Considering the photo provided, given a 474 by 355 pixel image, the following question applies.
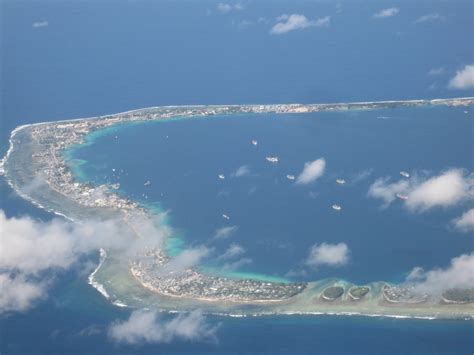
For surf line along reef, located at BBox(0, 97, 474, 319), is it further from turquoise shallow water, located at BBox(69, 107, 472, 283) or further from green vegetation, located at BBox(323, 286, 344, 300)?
turquoise shallow water, located at BBox(69, 107, 472, 283)

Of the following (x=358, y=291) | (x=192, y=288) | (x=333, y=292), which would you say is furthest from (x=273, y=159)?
(x=358, y=291)

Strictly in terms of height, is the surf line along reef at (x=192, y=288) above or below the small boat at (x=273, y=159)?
below

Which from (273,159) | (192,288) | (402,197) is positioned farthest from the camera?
(273,159)

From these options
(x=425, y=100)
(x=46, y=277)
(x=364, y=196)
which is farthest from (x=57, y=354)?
(x=425, y=100)

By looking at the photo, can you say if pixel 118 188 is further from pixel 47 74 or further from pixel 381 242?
pixel 47 74

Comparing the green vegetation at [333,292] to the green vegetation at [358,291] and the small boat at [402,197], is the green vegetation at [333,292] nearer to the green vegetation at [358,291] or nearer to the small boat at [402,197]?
the green vegetation at [358,291]

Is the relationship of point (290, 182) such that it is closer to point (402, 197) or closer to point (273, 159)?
point (273, 159)

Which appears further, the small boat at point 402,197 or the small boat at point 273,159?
the small boat at point 273,159

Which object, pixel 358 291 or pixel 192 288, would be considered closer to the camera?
pixel 358 291

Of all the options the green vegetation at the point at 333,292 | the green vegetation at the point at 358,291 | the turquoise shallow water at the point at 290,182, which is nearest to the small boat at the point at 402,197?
the turquoise shallow water at the point at 290,182
